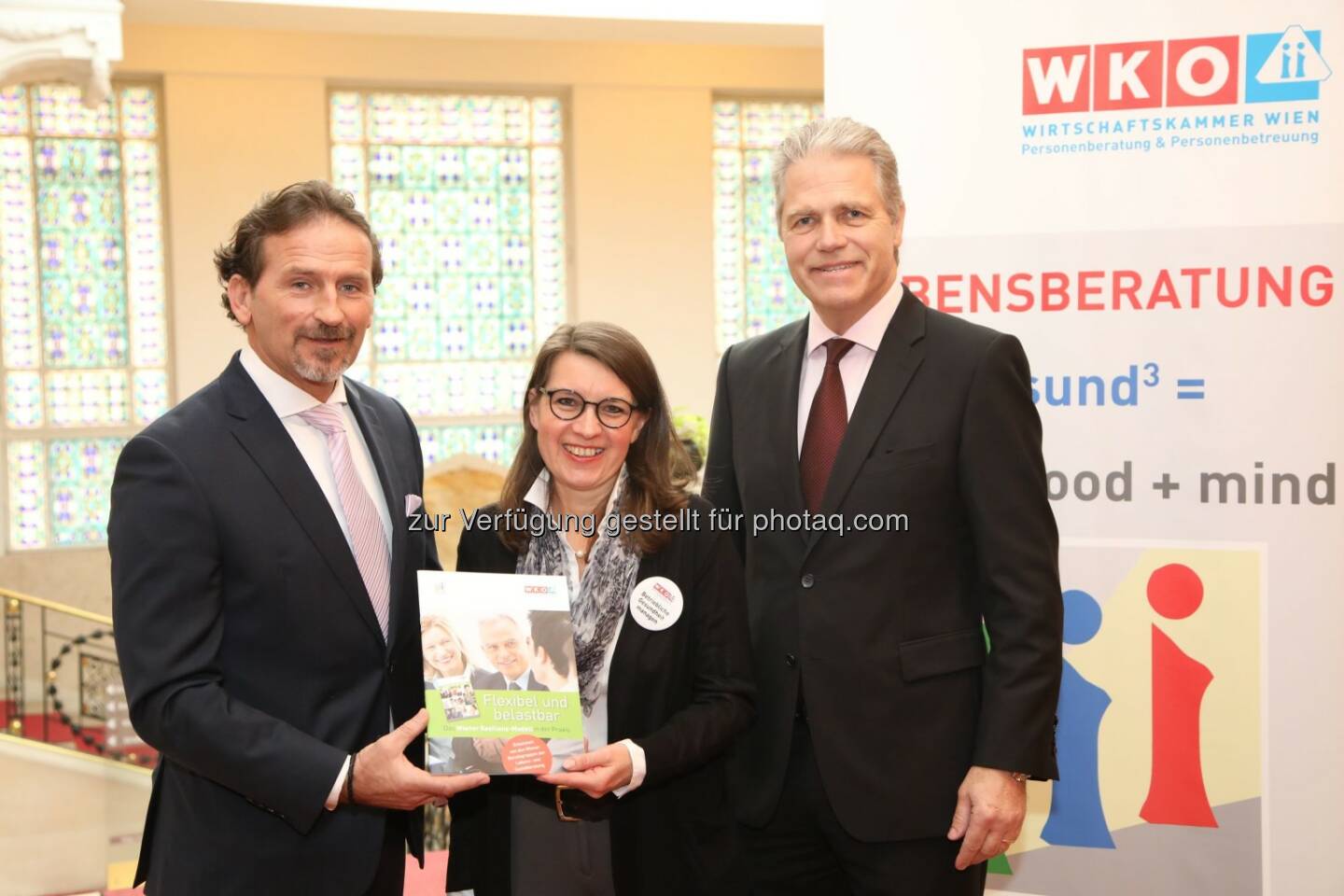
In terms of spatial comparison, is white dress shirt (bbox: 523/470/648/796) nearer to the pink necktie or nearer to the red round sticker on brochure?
the red round sticker on brochure

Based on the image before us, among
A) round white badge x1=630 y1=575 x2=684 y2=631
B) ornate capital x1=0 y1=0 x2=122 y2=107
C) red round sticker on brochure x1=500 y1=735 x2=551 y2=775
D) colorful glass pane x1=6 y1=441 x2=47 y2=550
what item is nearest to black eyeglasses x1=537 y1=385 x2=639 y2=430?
round white badge x1=630 y1=575 x2=684 y2=631

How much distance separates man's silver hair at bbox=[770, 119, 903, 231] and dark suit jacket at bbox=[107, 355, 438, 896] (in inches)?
42.1

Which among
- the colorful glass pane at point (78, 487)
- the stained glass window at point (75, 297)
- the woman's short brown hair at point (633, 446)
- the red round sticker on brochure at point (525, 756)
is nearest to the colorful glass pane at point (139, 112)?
the stained glass window at point (75, 297)

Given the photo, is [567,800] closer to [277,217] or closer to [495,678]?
[495,678]

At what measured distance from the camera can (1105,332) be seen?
301 centimetres

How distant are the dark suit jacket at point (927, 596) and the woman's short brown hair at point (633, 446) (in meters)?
0.25

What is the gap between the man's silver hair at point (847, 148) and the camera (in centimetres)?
230

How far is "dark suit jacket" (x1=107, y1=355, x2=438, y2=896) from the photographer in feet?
6.66

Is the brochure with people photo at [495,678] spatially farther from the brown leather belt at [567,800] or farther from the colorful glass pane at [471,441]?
the colorful glass pane at [471,441]

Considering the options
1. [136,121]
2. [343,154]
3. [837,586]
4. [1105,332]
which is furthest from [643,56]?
[837,586]

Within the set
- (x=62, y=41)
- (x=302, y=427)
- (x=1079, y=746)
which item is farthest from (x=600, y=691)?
(x=62, y=41)

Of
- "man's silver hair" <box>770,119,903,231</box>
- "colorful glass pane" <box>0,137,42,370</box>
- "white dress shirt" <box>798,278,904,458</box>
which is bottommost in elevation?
"white dress shirt" <box>798,278,904,458</box>

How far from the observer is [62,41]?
7.20 m

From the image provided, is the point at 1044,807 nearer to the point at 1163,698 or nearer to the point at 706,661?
the point at 1163,698
